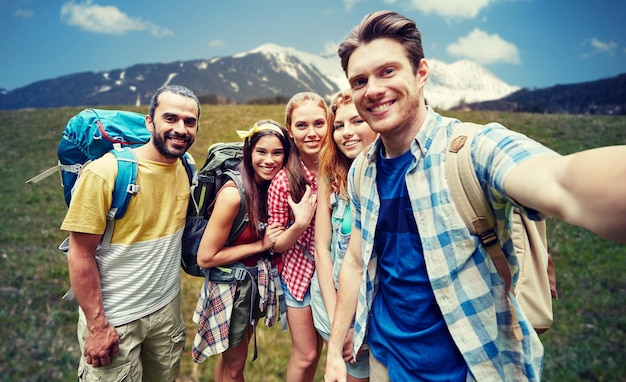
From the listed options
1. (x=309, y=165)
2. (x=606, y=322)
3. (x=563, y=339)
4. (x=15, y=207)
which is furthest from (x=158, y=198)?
(x=15, y=207)

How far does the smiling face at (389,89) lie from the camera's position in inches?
72.1

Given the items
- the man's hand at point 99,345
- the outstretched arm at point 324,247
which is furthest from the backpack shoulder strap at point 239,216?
the man's hand at point 99,345

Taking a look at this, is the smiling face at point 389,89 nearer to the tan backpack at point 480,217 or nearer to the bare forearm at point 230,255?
the tan backpack at point 480,217

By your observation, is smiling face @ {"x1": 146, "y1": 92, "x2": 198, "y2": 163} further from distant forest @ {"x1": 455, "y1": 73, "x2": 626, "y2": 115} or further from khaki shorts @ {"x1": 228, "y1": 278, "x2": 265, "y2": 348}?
distant forest @ {"x1": 455, "y1": 73, "x2": 626, "y2": 115}

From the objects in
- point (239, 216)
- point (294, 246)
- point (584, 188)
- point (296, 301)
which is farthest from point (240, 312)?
point (584, 188)

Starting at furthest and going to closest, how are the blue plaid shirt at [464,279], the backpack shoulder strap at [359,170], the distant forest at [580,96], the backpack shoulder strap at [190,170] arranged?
the distant forest at [580,96], the backpack shoulder strap at [190,170], the backpack shoulder strap at [359,170], the blue plaid shirt at [464,279]

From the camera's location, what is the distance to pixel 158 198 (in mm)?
2918

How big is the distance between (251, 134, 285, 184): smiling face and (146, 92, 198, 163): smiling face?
0.61 m

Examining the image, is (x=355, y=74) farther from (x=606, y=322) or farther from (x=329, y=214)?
(x=606, y=322)

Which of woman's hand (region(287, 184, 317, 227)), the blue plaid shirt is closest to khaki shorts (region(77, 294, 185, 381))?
woman's hand (region(287, 184, 317, 227))

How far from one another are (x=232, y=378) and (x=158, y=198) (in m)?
1.96

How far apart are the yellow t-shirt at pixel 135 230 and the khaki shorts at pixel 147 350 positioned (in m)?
0.12

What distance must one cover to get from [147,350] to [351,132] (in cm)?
278

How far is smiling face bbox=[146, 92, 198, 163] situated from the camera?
9.42 ft
